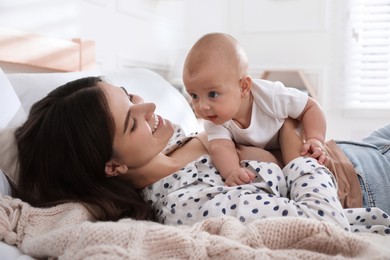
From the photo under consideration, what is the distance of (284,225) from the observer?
0.80m

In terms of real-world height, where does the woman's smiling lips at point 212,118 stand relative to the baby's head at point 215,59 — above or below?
below

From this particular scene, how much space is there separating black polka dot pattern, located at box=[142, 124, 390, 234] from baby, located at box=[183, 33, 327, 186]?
11cm

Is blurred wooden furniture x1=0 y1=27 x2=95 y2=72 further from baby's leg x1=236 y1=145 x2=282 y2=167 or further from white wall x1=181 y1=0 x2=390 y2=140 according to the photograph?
white wall x1=181 y1=0 x2=390 y2=140

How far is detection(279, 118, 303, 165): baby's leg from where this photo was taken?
129cm

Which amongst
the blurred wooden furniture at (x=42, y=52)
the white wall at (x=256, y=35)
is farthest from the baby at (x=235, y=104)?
the white wall at (x=256, y=35)

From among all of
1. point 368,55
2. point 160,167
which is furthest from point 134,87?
point 368,55

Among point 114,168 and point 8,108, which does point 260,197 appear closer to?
point 114,168

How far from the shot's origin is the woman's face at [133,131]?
3.72 ft

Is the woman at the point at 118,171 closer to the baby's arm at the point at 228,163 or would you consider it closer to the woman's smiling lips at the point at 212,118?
the baby's arm at the point at 228,163

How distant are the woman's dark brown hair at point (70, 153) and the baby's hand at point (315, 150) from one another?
47cm

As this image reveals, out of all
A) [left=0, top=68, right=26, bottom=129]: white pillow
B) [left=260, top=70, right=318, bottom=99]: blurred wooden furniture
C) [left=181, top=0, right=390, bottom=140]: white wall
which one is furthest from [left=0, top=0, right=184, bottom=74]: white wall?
[left=0, top=68, right=26, bottom=129]: white pillow

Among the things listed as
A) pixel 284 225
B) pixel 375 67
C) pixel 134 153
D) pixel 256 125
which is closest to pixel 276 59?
pixel 375 67

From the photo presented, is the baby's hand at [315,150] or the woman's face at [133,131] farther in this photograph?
the baby's hand at [315,150]

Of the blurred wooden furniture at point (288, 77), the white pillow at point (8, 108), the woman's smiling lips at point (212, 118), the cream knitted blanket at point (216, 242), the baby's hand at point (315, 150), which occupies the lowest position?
the blurred wooden furniture at point (288, 77)
